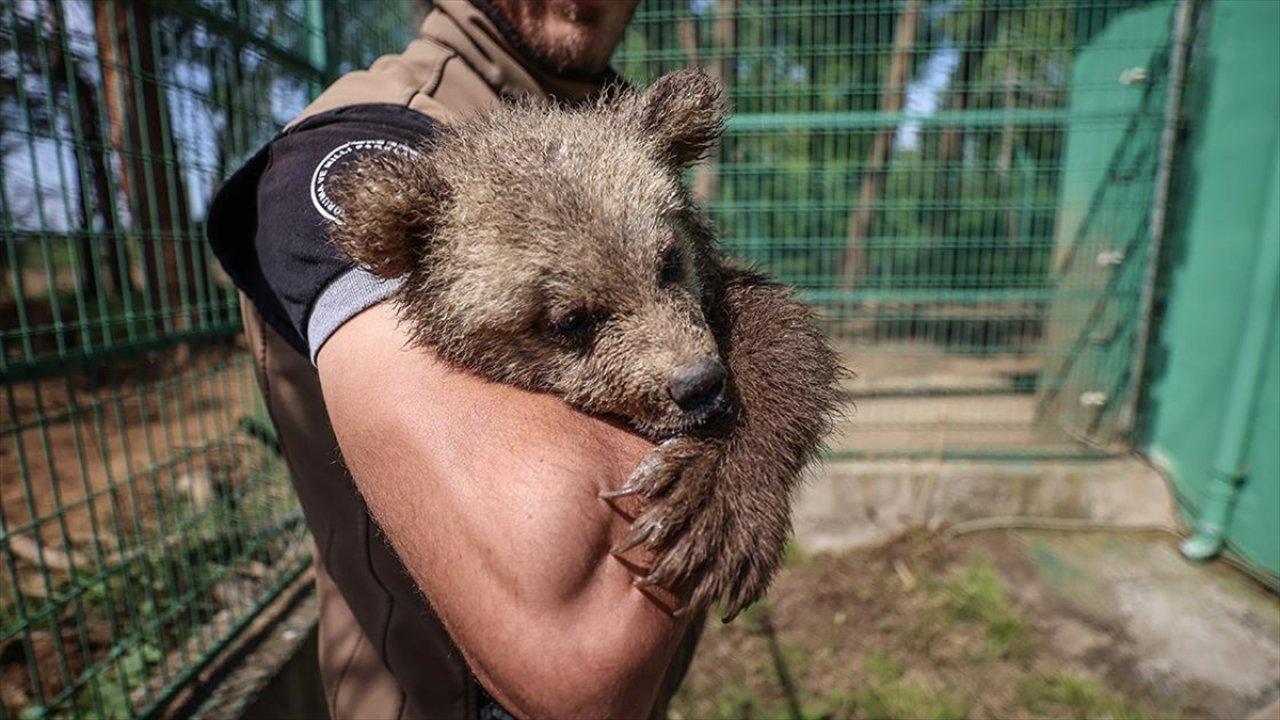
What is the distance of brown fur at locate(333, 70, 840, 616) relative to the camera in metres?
1.42

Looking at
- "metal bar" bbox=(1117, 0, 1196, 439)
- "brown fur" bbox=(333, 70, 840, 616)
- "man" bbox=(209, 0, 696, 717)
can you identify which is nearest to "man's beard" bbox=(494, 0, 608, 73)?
"man" bbox=(209, 0, 696, 717)

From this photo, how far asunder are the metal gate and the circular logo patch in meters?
4.78

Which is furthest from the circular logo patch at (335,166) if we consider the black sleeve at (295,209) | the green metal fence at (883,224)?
the green metal fence at (883,224)

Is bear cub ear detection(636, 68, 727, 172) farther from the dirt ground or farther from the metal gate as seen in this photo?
the metal gate

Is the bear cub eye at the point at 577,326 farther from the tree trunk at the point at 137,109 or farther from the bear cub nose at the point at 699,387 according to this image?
the tree trunk at the point at 137,109

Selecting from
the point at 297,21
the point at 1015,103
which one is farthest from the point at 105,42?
the point at 1015,103

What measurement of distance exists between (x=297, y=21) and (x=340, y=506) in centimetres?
373

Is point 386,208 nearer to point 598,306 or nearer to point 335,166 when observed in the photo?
point 335,166

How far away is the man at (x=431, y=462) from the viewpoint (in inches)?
45.8

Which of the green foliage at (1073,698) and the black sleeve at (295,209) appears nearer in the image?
the black sleeve at (295,209)

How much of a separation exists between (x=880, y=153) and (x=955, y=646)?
14.2 ft

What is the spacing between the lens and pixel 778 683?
4.75 meters

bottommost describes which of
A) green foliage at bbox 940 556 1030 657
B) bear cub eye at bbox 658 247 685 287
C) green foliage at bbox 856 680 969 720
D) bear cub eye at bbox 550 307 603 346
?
green foliage at bbox 856 680 969 720

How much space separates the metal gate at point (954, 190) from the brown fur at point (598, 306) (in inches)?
178
